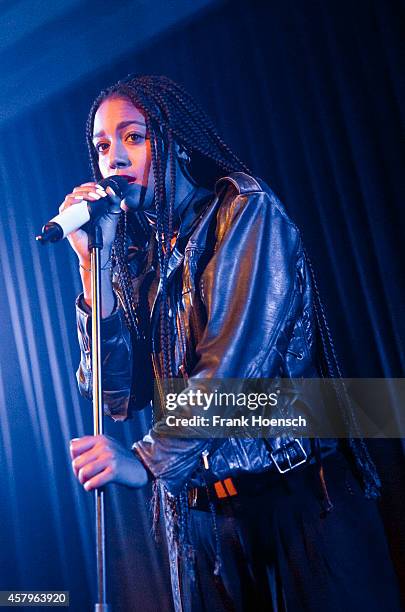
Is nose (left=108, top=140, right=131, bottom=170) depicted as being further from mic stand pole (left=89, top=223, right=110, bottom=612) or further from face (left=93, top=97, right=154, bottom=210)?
mic stand pole (left=89, top=223, right=110, bottom=612)

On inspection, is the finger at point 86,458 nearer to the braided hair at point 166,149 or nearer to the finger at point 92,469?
the finger at point 92,469

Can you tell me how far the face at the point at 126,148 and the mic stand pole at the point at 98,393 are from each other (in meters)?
0.30

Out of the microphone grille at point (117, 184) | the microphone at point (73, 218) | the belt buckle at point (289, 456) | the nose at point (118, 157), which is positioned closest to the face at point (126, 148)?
the nose at point (118, 157)

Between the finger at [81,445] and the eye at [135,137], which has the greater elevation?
the eye at [135,137]

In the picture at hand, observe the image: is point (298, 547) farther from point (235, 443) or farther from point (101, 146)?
point (101, 146)

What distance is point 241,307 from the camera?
1156 mm

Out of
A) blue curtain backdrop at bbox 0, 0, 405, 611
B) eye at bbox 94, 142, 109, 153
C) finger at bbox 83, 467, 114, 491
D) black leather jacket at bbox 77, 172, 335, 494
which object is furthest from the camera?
blue curtain backdrop at bbox 0, 0, 405, 611

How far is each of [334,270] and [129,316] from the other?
588mm

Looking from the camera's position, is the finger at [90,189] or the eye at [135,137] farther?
the eye at [135,137]

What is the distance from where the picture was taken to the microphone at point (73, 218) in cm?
120

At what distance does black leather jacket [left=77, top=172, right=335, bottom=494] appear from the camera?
110 centimetres

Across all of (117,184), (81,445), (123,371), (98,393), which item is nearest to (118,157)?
(117,184)

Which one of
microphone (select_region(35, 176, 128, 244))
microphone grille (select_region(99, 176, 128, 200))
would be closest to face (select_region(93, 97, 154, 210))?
microphone grille (select_region(99, 176, 128, 200))

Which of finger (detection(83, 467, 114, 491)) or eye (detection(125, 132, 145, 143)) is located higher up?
eye (detection(125, 132, 145, 143))
